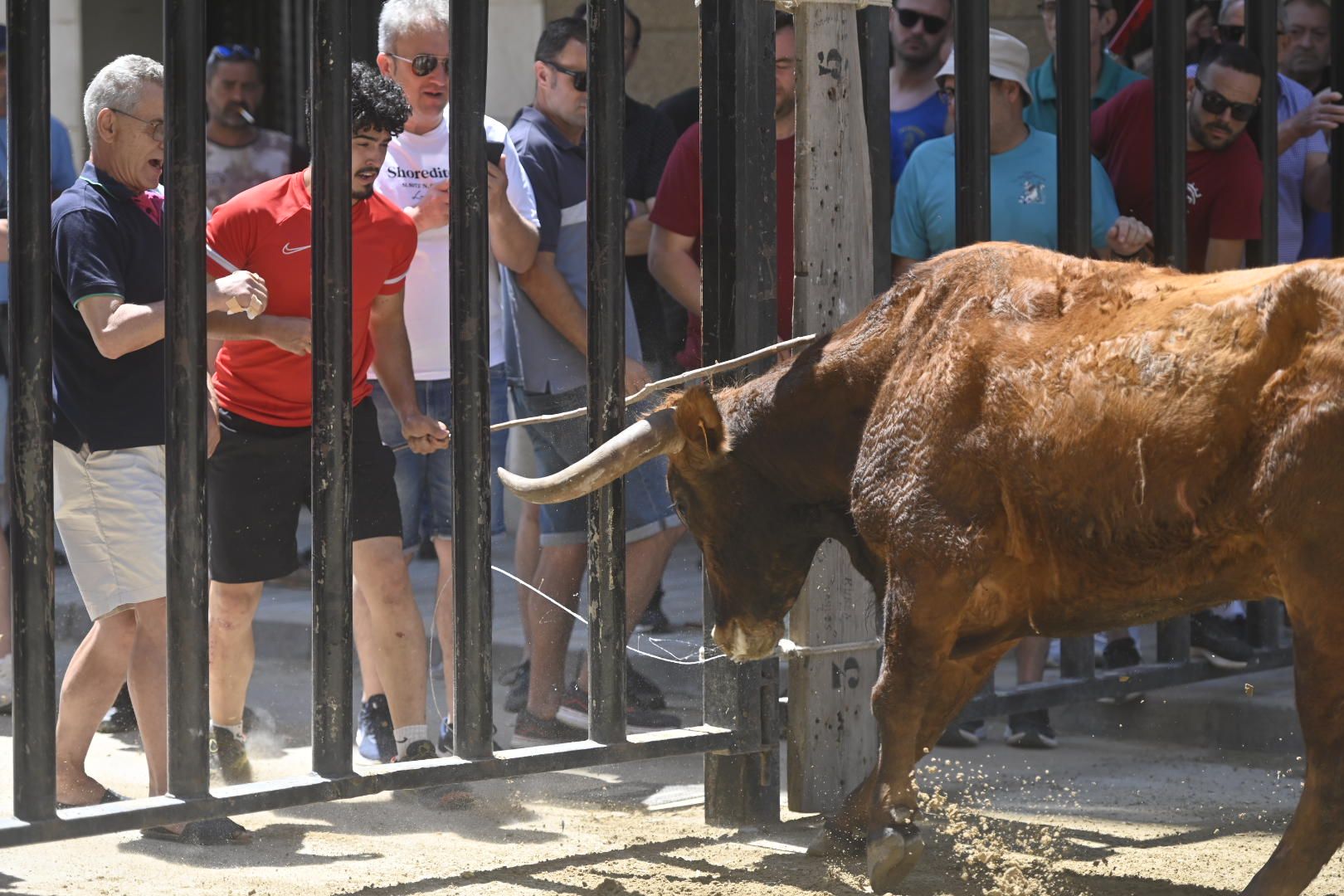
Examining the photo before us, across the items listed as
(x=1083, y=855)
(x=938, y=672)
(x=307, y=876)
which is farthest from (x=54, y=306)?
(x=1083, y=855)

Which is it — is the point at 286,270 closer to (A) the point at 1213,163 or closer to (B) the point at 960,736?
(B) the point at 960,736

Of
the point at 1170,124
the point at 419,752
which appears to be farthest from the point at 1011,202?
the point at 419,752

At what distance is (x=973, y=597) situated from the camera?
12.5 feet

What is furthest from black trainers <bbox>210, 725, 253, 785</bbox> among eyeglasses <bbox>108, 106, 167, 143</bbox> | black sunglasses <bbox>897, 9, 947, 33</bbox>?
black sunglasses <bbox>897, 9, 947, 33</bbox>

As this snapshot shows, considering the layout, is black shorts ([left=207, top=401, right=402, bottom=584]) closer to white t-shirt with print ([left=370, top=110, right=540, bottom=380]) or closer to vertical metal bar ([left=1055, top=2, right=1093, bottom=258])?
white t-shirt with print ([left=370, top=110, right=540, bottom=380])

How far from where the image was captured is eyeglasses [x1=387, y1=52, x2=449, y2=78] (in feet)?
18.9

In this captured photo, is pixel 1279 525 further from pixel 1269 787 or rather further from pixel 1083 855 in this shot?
pixel 1269 787

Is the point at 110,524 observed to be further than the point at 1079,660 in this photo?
No

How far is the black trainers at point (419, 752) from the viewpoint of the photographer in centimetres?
487

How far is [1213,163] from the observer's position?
595 centimetres

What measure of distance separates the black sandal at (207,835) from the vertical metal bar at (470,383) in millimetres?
822

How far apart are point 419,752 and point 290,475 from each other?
918 mm

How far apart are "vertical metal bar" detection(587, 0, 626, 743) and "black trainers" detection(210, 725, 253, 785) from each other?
47.5 inches

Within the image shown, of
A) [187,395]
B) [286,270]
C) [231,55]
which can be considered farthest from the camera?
[231,55]
